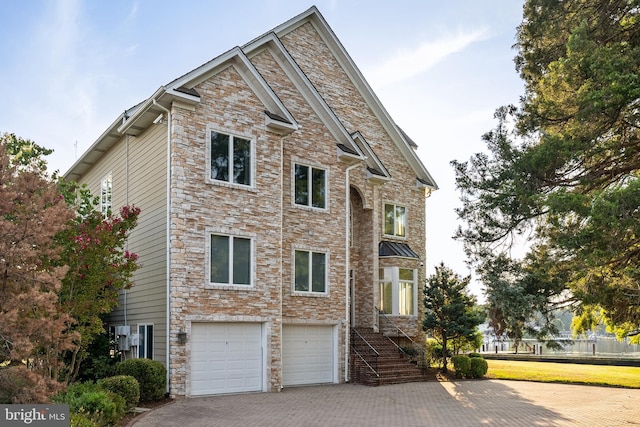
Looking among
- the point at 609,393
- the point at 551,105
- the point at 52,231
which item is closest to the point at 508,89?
the point at 551,105

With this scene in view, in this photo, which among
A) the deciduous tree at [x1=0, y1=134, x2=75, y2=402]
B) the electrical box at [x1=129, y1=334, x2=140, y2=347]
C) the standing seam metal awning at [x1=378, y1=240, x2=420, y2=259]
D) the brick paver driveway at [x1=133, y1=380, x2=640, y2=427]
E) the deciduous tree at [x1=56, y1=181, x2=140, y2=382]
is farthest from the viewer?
the standing seam metal awning at [x1=378, y1=240, x2=420, y2=259]

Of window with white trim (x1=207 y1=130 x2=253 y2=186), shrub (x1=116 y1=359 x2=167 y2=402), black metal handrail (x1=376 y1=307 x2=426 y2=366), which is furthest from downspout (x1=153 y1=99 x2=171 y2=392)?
black metal handrail (x1=376 y1=307 x2=426 y2=366)

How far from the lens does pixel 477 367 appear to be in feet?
77.6

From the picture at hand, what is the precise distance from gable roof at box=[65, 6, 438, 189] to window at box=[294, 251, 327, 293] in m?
3.74

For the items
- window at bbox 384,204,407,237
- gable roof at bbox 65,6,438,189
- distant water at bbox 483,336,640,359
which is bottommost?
distant water at bbox 483,336,640,359

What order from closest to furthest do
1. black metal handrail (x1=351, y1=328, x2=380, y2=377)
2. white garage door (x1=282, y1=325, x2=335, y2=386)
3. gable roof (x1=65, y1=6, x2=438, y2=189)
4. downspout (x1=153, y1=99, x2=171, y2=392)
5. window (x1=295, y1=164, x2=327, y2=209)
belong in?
downspout (x1=153, y1=99, x2=171, y2=392) < gable roof (x1=65, y1=6, x2=438, y2=189) < white garage door (x1=282, y1=325, x2=335, y2=386) < window (x1=295, y1=164, x2=327, y2=209) < black metal handrail (x1=351, y1=328, x2=380, y2=377)

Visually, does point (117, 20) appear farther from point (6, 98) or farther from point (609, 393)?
point (609, 393)

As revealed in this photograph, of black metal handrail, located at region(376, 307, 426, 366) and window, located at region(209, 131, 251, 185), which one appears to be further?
black metal handrail, located at region(376, 307, 426, 366)

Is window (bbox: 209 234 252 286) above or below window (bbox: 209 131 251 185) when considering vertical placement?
below

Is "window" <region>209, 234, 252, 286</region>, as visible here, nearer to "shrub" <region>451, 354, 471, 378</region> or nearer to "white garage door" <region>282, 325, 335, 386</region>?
"white garage door" <region>282, 325, 335, 386</region>

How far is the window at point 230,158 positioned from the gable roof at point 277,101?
116 cm

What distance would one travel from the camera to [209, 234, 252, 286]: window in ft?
55.7

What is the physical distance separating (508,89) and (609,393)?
10.3 meters

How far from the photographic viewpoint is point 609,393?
18781 mm
